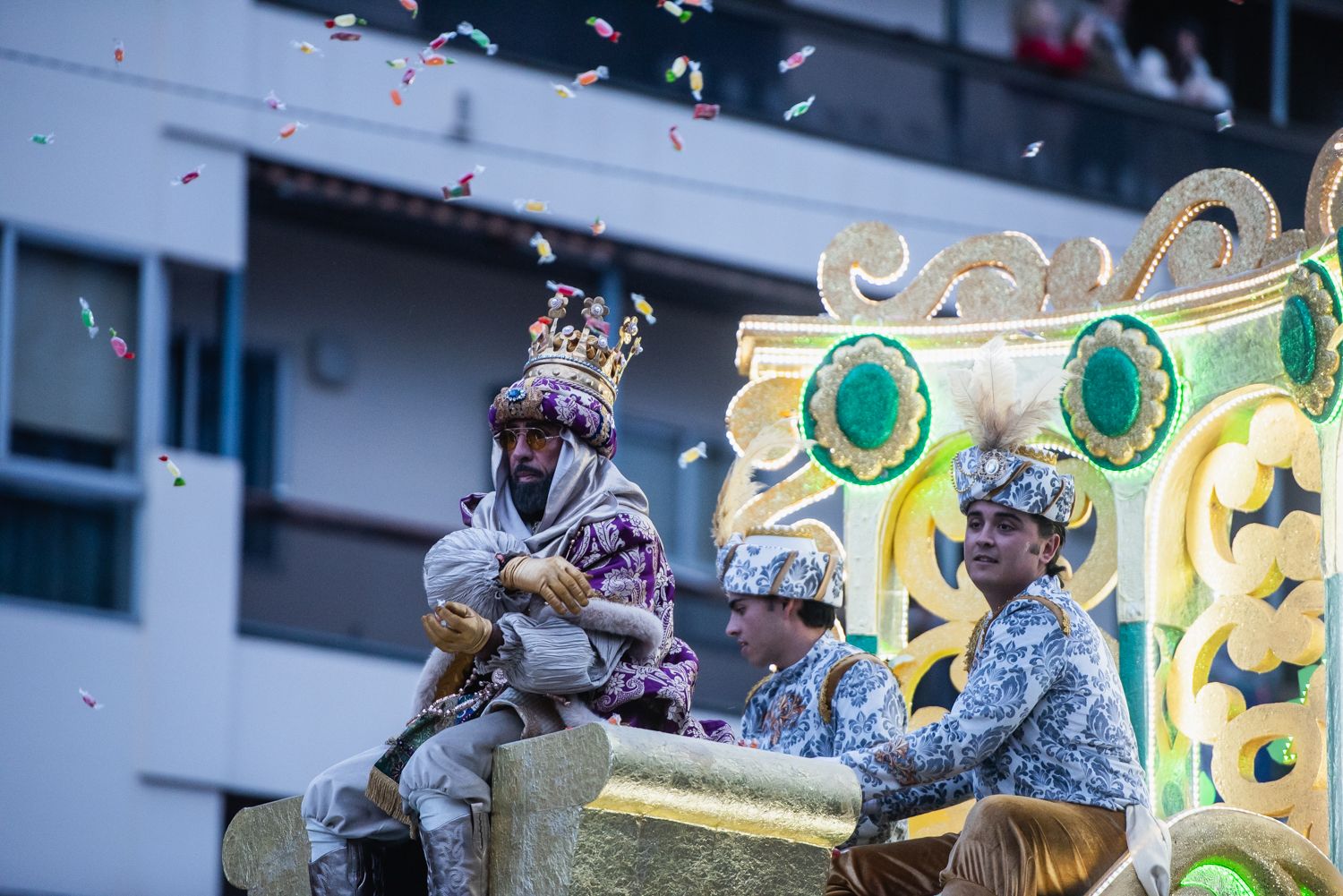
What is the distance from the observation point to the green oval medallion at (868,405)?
339 inches

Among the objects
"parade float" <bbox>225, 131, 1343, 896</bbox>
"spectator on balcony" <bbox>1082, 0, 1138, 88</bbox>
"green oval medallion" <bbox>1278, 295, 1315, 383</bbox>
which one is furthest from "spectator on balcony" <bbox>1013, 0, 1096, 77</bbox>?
"green oval medallion" <bbox>1278, 295, 1315, 383</bbox>

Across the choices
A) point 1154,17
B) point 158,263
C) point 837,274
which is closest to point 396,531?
point 158,263

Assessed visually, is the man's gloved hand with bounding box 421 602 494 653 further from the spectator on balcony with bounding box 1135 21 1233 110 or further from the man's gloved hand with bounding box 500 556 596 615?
the spectator on balcony with bounding box 1135 21 1233 110

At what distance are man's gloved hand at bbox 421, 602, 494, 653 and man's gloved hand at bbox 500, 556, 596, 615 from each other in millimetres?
147

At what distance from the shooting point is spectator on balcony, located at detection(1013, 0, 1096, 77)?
691 inches

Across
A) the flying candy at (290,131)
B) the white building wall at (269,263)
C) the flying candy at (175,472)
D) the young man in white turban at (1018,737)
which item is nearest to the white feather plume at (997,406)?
the young man in white turban at (1018,737)

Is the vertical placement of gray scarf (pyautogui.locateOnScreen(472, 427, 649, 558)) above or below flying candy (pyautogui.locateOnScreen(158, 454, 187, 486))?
below

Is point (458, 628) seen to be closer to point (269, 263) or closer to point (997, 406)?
point (997, 406)

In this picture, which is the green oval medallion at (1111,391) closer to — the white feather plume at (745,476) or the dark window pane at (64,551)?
the white feather plume at (745,476)

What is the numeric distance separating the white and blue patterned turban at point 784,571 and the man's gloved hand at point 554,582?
4.61ft

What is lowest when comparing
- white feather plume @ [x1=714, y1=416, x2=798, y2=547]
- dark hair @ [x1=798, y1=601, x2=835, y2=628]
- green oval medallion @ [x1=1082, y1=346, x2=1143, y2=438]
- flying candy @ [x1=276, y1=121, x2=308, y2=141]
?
dark hair @ [x1=798, y1=601, x2=835, y2=628]

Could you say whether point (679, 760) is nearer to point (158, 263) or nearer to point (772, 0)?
point (158, 263)

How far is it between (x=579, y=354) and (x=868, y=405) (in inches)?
82.5

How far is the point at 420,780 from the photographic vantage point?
20.4ft
